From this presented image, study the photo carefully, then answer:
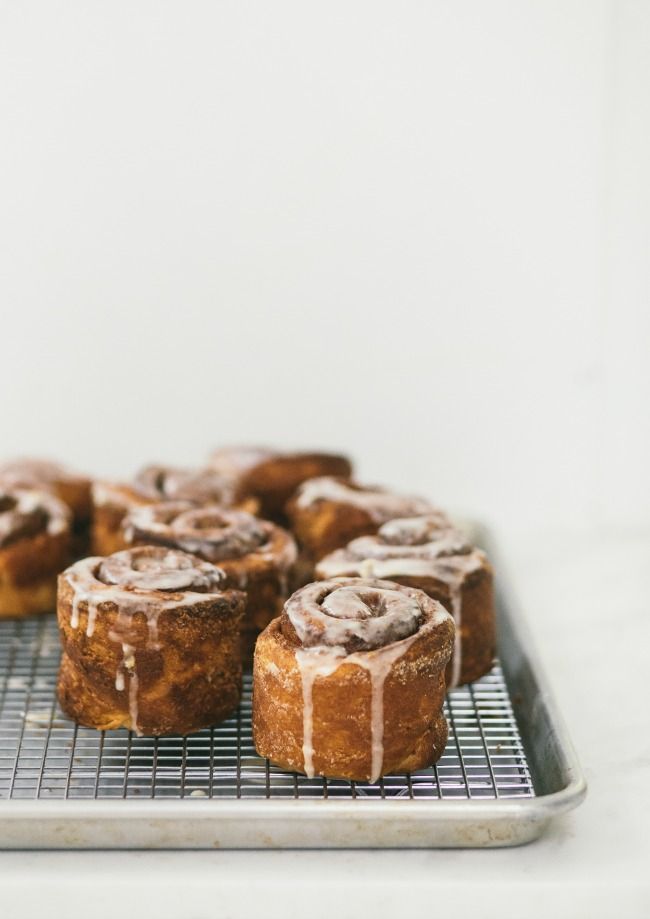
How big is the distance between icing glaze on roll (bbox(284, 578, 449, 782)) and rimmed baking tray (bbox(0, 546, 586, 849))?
10 centimetres

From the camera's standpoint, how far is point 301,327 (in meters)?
2.71

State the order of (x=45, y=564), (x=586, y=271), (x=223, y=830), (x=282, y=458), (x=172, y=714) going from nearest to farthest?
(x=223, y=830), (x=172, y=714), (x=45, y=564), (x=282, y=458), (x=586, y=271)

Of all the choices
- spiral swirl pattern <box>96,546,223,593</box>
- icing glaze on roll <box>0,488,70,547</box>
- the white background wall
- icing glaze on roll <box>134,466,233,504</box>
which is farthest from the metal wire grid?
the white background wall

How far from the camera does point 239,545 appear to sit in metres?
1.91

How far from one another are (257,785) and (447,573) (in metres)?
0.49

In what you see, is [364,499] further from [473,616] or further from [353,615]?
[353,615]

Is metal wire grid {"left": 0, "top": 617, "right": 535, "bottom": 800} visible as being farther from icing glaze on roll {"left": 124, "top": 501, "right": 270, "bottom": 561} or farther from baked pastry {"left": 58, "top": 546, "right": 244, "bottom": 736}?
icing glaze on roll {"left": 124, "top": 501, "right": 270, "bottom": 561}

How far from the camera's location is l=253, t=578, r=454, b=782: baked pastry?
4.84 feet

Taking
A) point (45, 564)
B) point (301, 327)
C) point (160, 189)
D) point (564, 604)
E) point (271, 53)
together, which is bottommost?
point (564, 604)

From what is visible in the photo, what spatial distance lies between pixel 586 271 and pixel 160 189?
1058 mm

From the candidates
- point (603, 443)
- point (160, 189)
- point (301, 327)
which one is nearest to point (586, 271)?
point (603, 443)

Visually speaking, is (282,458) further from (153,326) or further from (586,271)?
(586,271)

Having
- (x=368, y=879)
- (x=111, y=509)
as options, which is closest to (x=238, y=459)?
(x=111, y=509)

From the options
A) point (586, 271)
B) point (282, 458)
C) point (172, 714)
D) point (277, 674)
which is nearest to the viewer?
point (277, 674)
